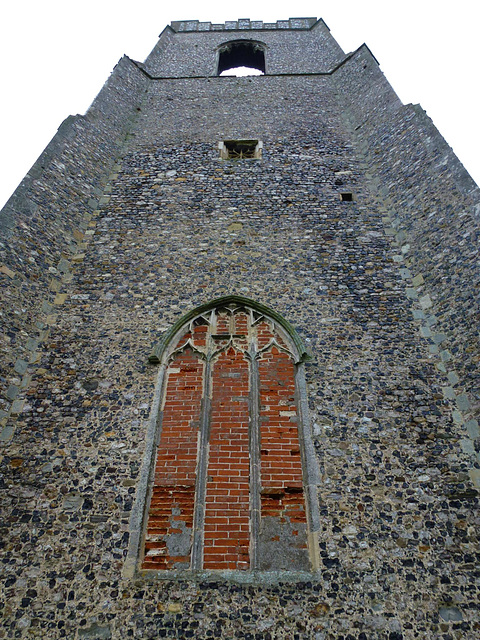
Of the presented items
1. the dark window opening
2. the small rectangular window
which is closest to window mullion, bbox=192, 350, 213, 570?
the small rectangular window

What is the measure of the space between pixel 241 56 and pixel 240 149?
338 inches

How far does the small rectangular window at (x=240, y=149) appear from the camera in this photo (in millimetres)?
10047

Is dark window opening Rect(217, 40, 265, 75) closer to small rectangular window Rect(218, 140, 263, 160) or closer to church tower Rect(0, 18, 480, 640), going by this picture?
small rectangular window Rect(218, 140, 263, 160)

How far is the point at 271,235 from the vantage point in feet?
25.4

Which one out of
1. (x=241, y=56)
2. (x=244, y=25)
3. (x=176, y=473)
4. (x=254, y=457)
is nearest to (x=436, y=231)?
(x=254, y=457)

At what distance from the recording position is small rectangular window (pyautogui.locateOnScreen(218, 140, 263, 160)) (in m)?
10.0

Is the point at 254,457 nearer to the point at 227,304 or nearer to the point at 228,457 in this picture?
the point at 228,457

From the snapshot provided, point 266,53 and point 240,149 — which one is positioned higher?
point 266,53

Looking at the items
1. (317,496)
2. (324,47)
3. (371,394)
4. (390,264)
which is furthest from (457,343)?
(324,47)

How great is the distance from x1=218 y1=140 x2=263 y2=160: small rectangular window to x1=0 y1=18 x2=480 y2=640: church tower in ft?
1.05

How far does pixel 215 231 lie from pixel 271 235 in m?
1.00

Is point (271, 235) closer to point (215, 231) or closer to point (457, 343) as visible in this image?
point (215, 231)

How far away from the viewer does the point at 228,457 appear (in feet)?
17.3

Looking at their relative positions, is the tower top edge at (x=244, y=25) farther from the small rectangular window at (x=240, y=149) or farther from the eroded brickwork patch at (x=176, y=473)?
the eroded brickwork patch at (x=176, y=473)
